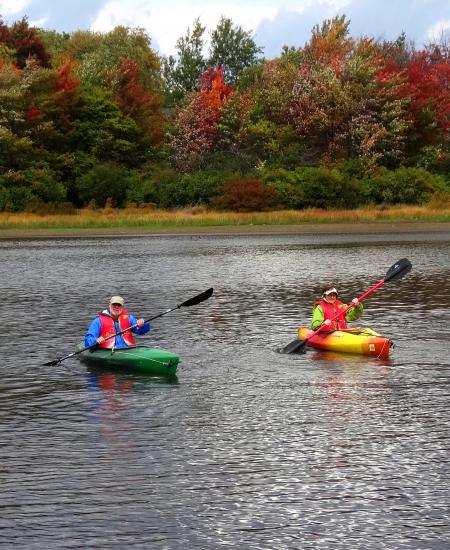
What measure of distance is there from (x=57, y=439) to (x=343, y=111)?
64.5 metres

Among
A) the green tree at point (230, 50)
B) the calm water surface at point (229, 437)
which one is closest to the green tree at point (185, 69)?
the green tree at point (230, 50)

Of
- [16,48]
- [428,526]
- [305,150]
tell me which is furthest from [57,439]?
[16,48]

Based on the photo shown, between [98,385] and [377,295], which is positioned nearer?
[98,385]

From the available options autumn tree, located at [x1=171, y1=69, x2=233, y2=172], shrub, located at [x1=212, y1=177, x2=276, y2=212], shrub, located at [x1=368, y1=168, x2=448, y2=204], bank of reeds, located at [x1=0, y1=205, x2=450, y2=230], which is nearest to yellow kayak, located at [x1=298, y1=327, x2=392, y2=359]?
bank of reeds, located at [x1=0, y1=205, x2=450, y2=230]

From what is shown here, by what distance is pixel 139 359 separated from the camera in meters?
19.0

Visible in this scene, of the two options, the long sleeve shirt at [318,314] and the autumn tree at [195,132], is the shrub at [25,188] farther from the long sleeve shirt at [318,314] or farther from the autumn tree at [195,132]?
the long sleeve shirt at [318,314]

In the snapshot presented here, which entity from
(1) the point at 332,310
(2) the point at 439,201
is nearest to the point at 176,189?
(2) the point at 439,201

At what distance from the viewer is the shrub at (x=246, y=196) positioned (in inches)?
2840

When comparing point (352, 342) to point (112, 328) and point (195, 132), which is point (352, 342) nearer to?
point (112, 328)

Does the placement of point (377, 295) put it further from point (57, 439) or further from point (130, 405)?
point (57, 439)

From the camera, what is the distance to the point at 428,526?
10445mm

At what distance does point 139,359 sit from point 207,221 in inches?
2067

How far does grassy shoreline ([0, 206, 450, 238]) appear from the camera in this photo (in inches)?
2763

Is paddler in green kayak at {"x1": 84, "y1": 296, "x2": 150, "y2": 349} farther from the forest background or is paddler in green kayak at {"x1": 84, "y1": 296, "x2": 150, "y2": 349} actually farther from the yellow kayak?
the forest background
